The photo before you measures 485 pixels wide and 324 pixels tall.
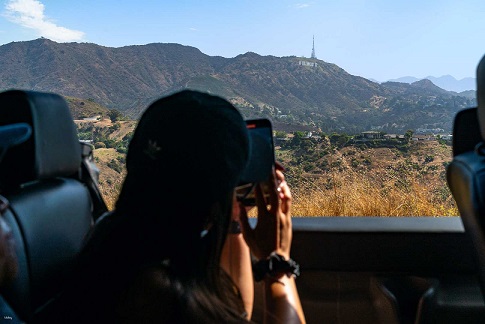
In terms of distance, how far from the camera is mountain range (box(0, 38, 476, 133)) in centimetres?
480

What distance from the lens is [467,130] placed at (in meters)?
1.96

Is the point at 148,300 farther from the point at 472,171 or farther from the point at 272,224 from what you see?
the point at 472,171

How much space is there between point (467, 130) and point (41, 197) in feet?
4.72

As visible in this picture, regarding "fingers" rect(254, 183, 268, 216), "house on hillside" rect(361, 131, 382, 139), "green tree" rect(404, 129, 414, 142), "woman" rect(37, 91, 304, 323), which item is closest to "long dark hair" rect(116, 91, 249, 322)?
"woman" rect(37, 91, 304, 323)

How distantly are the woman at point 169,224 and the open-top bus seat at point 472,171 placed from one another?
3.01ft

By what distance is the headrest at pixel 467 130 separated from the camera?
1956 mm

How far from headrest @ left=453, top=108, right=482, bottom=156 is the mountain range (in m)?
1.78

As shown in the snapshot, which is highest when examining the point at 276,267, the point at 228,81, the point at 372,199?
the point at 228,81

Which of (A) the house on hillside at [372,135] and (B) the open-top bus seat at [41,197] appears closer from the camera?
(B) the open-top bus seat at [41,197]

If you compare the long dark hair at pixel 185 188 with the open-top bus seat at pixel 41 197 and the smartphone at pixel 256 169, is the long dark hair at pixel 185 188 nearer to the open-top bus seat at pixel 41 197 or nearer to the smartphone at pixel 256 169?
the smartphone at pixel 256 169

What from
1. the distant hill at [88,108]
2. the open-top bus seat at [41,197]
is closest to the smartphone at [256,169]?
the open-top bus seat at [41,197]

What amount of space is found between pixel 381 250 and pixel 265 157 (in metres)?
1.37

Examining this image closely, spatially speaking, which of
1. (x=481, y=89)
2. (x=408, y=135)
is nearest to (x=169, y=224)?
(x=481, y=89)

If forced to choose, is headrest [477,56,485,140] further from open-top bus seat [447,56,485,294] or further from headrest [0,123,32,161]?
headrest [0,123,32,161]
